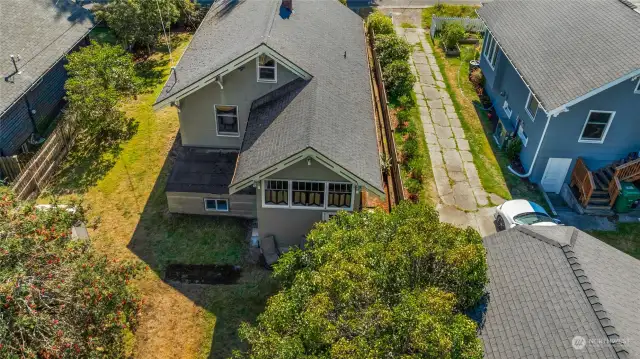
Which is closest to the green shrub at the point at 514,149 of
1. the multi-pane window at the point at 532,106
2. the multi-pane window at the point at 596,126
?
the multi-pane window at the point at 532,106

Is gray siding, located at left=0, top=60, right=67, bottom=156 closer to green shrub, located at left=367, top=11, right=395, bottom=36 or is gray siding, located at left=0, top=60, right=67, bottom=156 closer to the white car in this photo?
green shrub, located at left=367, top=11, right=395, bottom=36

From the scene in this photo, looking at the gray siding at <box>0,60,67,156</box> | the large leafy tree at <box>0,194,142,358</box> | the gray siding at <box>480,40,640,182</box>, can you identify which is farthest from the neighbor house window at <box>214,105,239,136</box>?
the gray siding at <box>480,40,640,182</box>

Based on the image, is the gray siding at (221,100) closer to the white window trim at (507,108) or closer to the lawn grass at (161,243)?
the lawn grass at (161,243)

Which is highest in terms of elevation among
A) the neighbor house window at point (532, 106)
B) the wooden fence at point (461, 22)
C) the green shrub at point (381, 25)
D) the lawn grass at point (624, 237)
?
the neighbor house window at point (532, 106)

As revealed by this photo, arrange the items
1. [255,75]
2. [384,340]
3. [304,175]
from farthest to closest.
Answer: [255,75]
[304,175]
[384,340]

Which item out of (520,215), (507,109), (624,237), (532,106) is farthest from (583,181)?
(507,109)

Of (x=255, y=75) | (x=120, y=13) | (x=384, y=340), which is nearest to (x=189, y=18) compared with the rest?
(x=120, y=13)

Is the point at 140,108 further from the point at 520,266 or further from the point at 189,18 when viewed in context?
the point at 520,266
